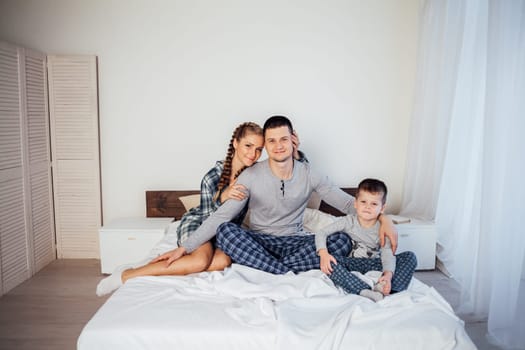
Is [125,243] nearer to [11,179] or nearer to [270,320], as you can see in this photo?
[11,179]

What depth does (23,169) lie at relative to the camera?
299 centimetres

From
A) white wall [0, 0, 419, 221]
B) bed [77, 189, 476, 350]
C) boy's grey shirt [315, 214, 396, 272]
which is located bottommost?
bed [77, 189, 476, 350]

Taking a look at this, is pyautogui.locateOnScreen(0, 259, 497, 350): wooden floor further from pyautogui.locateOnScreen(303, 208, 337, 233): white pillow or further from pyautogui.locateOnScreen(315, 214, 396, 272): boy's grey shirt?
pyautogui.locateOnScreen(303, 208, 337, 233): white pillow

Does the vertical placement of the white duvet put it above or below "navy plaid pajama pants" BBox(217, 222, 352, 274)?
below

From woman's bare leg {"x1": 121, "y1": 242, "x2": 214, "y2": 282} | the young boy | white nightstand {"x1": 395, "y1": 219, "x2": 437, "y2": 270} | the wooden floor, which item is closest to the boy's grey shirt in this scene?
the young boy

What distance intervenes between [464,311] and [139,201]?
2562 mm

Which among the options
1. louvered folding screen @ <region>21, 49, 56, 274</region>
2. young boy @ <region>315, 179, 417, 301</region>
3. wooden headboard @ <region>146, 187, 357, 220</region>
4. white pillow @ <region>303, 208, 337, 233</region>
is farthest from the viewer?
wooden headboard @ <region>146, 187, 357, 220</region>

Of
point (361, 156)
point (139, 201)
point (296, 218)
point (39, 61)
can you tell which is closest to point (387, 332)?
point (296, 218)

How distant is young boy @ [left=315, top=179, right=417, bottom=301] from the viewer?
182cm

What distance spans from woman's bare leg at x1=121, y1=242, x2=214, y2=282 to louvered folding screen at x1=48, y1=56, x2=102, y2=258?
1.56 meters

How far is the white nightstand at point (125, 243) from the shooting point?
10.1 feet

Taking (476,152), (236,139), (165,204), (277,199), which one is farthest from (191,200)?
(476,152)

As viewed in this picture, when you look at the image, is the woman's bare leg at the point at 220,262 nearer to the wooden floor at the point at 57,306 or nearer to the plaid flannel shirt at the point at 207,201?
the plaid flannel shirt at the point at 207,201

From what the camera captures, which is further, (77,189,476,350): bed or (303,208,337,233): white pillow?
(303,208,337,233): white pillow
